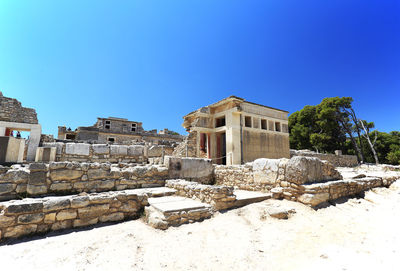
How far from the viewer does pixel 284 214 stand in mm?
4465

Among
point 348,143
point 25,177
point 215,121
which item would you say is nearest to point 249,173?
point 25,177

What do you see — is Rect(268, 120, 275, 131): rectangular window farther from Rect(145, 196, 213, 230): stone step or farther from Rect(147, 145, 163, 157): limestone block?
Rect(145, 196, 213, 230): stone step

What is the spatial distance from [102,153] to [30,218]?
A: 474 centimetres

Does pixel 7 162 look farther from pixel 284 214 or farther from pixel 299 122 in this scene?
pixel 299 122

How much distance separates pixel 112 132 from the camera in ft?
88.1

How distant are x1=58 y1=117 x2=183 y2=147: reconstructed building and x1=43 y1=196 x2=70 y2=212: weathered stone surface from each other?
20.4 metres

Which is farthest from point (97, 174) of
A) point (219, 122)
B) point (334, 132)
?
point (334, 132)

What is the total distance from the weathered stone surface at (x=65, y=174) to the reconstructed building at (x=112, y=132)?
19238mm

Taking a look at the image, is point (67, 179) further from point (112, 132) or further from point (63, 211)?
point (112, 132)

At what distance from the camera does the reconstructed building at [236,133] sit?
14648 millimetres

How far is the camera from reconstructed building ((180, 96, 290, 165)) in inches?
577

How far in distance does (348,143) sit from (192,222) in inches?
1396

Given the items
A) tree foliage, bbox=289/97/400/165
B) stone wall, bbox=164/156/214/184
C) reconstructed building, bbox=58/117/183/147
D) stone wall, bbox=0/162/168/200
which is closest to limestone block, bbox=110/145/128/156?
stone wall, bbox=164/156/214/184

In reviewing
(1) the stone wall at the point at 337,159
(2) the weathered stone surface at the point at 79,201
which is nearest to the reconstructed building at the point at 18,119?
(2) the weathered stone surface at the point at 79,201
